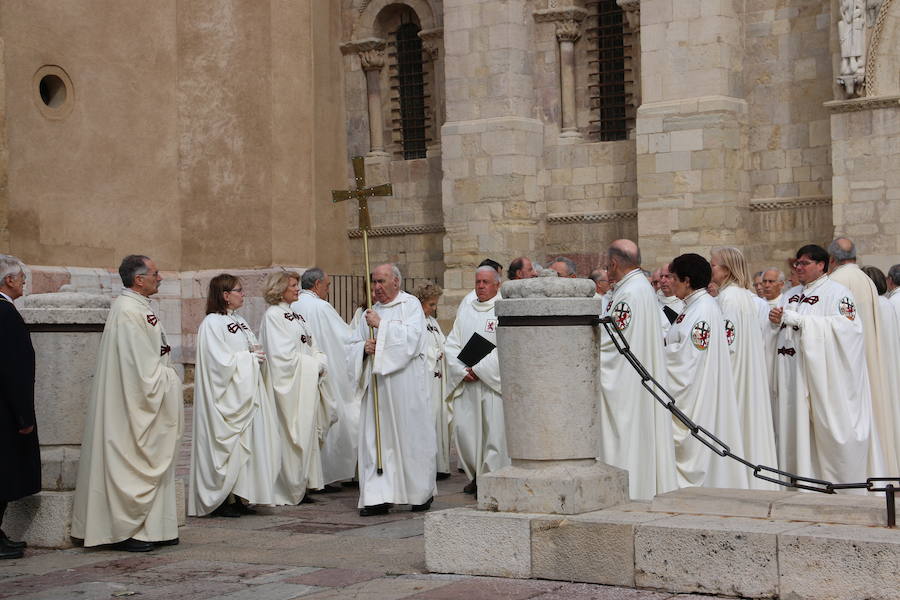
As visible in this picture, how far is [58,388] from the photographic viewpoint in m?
8.72

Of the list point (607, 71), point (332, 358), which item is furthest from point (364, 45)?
point (332, 358)

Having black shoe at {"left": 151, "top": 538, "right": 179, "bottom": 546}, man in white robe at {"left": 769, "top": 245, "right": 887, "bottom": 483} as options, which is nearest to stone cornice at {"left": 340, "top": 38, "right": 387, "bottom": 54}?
man in white robe at {"left": 769, "top": 245, "right": 887, "bottom": 483}

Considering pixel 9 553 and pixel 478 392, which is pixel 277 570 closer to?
pixel 9 553

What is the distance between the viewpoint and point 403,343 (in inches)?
383

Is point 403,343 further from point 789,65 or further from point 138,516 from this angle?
point 789,65

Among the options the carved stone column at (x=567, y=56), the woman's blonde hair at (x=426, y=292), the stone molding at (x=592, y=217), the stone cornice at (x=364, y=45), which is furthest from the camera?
the stone cornice at (x=364, y=45)

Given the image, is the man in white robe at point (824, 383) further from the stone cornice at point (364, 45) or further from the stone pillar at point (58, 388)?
the stone cornice at point (364, 45)

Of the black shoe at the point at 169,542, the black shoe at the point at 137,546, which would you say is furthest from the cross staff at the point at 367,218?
the black shoe at the point at 137,546

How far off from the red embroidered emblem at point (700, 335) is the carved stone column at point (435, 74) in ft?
41.8

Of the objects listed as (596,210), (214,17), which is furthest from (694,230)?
(214,17)

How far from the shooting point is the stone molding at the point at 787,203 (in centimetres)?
1739

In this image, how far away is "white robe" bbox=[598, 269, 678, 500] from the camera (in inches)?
315

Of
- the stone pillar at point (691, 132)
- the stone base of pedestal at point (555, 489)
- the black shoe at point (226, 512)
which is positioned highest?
the stone pillar at point (691, 132)

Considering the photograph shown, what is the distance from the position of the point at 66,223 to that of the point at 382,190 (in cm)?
867
